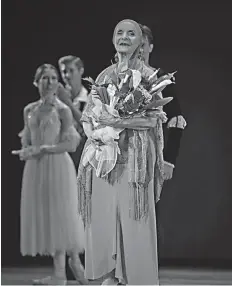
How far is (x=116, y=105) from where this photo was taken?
4.48 m

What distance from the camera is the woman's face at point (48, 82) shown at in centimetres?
590

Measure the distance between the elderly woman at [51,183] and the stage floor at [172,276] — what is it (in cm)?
38

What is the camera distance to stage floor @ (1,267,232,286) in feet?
19.9

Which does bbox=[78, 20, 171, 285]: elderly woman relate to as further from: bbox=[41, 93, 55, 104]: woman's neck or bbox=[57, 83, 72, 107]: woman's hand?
bbox=[57, 83, 72, 107]: woman's hand

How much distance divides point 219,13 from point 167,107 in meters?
1.21

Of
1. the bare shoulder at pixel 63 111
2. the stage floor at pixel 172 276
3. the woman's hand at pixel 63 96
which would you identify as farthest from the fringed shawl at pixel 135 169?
the stage floor at pixel 172 276

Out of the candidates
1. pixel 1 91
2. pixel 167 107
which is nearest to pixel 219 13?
pixel 167 107

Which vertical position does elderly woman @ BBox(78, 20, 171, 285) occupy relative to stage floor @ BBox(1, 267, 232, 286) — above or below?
above

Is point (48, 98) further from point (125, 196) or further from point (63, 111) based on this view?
point (125, 196)

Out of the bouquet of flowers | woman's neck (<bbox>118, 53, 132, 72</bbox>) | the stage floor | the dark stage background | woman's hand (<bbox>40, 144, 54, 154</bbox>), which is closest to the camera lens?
the bouquet of flowers

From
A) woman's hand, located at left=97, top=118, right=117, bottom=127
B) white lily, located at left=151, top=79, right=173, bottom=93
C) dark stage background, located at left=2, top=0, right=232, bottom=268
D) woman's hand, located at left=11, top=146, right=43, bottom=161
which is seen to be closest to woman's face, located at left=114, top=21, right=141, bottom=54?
white lily, located at left=151, top=79, right=173, bottom=93

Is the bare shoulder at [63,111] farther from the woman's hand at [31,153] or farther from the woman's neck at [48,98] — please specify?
the woman's hand at [31,153]

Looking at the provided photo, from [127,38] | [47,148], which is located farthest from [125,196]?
[47,148]

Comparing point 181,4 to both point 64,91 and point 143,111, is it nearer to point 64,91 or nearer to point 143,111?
point 64,91
